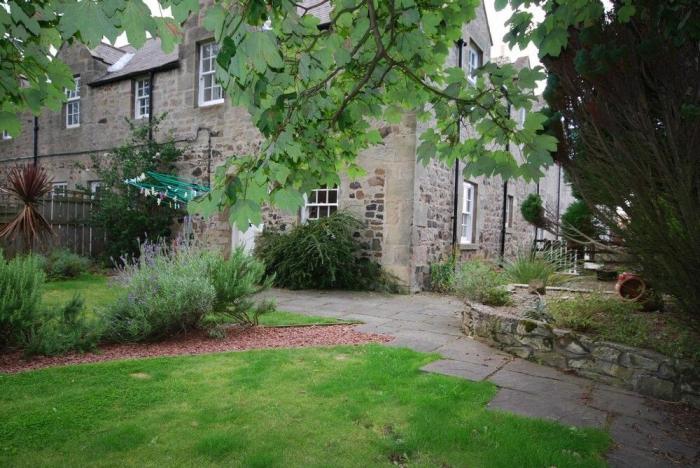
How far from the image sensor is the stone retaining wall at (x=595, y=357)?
3779mm

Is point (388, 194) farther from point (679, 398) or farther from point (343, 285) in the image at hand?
point (679, 398)

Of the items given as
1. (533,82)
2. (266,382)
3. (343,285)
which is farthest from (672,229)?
(343,285)

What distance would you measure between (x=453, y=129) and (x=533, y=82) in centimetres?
64

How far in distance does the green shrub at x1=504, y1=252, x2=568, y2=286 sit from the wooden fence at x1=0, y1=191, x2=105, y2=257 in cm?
1070

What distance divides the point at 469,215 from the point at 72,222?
1091 centimetres

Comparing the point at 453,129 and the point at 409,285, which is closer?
the point at 453,129

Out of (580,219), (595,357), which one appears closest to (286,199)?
(595,357)

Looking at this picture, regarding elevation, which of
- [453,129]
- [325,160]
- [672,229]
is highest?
[453,129]

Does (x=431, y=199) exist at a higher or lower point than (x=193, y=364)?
higher

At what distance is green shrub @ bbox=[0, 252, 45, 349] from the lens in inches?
171

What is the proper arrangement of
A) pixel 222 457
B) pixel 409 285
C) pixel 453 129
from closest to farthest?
pixel 222 457
pixel 453 129
pixel 409 285

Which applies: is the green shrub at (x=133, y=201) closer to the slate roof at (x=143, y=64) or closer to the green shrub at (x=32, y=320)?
the slate roof at (x=143, y=64)

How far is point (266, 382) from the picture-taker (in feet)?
12.6

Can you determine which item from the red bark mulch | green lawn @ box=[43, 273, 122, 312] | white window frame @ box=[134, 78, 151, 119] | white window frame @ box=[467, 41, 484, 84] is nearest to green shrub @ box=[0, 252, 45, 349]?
the red bark mulch
